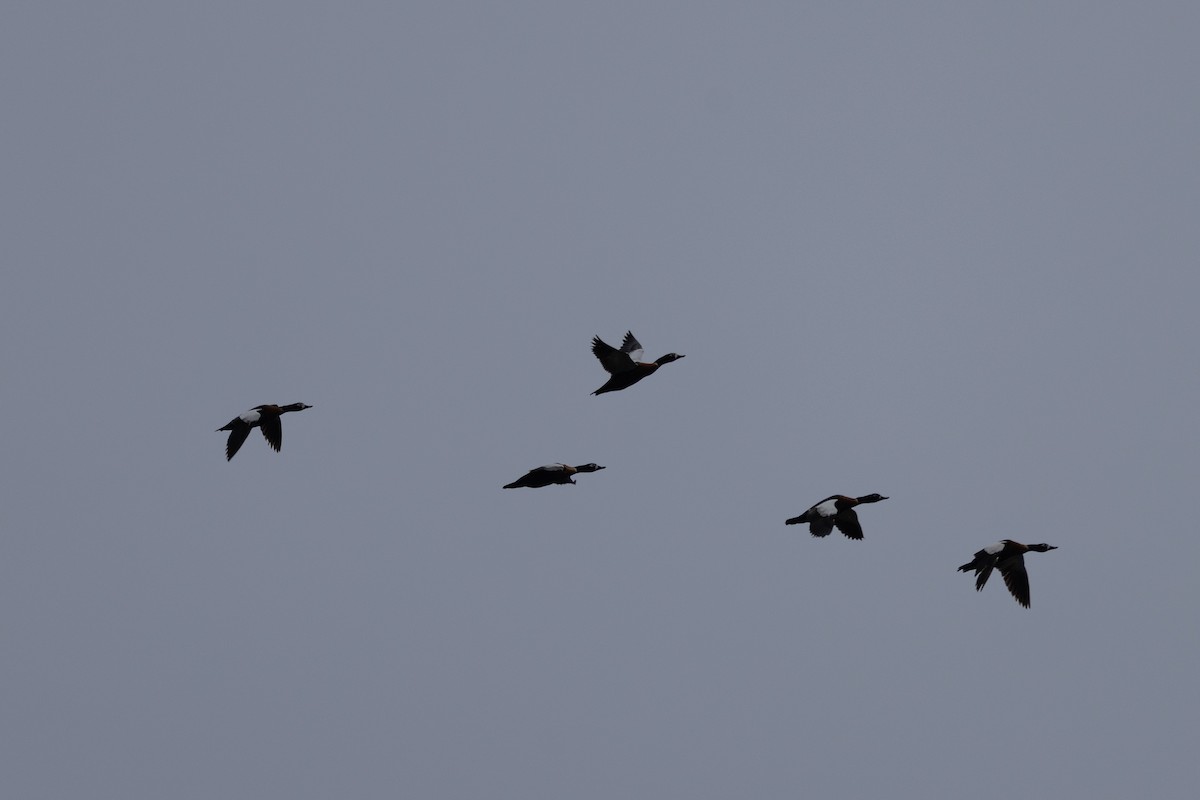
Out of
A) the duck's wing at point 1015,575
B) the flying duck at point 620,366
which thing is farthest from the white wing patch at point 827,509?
the flying duck at point 620,366

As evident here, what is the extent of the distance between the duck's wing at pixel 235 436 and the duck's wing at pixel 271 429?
63cm

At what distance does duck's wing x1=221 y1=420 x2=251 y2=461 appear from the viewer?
4573cm

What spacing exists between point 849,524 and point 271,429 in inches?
899

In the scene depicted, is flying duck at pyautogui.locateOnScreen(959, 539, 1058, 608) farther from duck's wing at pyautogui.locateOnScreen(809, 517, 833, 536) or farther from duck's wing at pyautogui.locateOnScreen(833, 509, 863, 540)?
duck's wing at pyautogui.locateOnScreen(809, 517, 833, 536)

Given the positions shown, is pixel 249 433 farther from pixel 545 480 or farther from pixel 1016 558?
pixel 1016 558

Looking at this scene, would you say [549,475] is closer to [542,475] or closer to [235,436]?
[542,475]

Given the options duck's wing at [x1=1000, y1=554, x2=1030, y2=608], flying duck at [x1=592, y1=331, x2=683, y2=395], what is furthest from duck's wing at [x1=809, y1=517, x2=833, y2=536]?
flying duck at [x1=592, y1=331, x2=683, y2=395]

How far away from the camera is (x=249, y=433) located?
4728 centimetres

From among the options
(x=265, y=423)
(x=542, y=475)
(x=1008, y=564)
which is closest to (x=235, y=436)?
(x=265, y=423)

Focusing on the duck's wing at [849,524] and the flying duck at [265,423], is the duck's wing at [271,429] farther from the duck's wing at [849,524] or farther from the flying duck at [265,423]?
the duck's wing at [849,524]

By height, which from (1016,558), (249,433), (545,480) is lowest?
(1016,558)

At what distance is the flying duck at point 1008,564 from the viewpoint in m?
44.8

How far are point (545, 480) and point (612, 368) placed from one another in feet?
21.2

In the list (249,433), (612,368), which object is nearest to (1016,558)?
(612,368)
